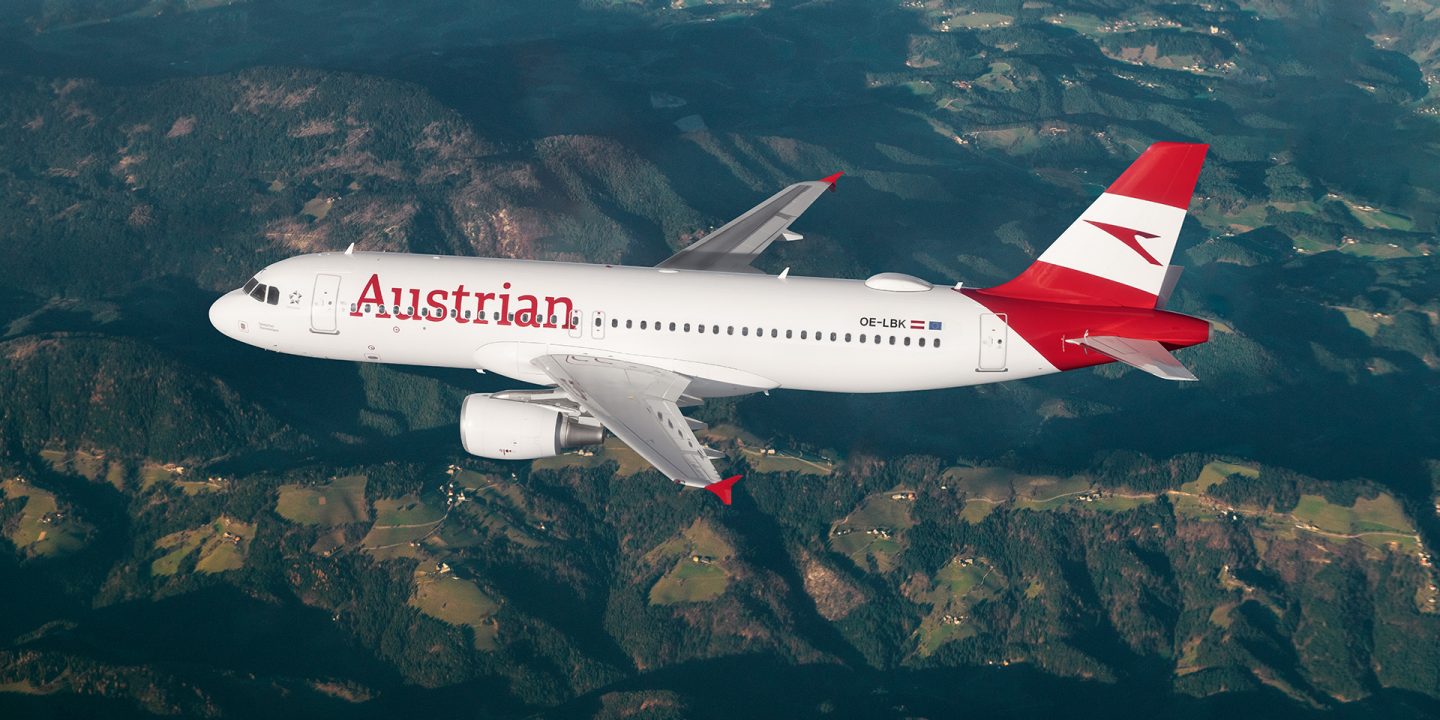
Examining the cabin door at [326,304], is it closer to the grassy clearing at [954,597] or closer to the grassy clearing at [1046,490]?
the grassy clearing at [954,597]

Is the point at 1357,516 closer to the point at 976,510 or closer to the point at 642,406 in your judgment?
the point at 976,510

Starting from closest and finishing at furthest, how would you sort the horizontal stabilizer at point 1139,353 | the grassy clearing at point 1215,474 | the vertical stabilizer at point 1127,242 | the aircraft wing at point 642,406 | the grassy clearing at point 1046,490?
1. the aircraft wing at point 642,406
2. the horizontal stabilizer at point 1139,353
3. the vertical stabilizer at point 1127,242
4. the grassy clearing at point 1046,490
5. the grassy clearing at point 1215,474

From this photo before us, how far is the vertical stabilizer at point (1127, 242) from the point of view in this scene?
4691cm

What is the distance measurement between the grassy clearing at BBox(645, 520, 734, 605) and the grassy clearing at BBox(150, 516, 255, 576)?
57613 mm

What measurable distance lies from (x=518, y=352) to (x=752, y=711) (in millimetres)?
117913

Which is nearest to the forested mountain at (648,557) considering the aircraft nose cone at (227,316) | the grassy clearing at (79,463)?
the grassy clearing at (79,463)

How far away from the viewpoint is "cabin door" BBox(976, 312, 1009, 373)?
48156mm

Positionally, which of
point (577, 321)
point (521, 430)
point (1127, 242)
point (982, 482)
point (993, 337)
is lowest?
point (982, 482)

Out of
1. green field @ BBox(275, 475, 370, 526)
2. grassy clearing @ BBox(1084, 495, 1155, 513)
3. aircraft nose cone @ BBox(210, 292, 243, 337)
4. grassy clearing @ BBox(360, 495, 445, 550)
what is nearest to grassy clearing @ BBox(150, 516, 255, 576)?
green field @ BBox(275, 475, 370, 526)

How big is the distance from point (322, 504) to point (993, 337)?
122272 mm

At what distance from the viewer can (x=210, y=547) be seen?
149m

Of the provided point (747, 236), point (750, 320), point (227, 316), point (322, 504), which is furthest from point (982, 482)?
point (227, 316)

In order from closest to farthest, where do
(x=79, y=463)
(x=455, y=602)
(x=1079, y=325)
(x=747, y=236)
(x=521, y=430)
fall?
(x=521, y=430), (x=1079, y=325), (x=747, y=236), (x=455, y=602), (x=79, y=463)

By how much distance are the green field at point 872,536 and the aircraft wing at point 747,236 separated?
353 feet
